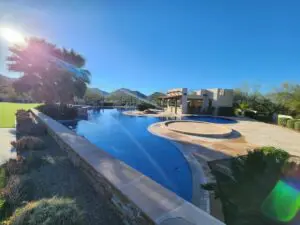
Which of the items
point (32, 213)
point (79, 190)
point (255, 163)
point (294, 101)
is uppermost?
point (294, 101)

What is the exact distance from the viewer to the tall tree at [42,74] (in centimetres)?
1680

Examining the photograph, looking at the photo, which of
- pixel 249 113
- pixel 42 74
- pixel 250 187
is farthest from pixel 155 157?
pixel 249 113

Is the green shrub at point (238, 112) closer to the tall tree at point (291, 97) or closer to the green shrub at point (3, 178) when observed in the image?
the tall tree at point (291, 97)

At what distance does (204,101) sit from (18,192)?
28.6 metres

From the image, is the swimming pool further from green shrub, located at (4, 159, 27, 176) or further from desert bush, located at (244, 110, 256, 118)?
desert bush, located at (244, 110, 256, 118)

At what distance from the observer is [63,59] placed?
19.8 meters

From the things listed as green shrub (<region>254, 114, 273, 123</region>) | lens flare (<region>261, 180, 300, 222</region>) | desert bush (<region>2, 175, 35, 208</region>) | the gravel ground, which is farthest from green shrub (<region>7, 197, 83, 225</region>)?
green shrub (<region>254, 114, 273, 123</region>)

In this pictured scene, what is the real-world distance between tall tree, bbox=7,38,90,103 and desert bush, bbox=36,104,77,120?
0.96 meters

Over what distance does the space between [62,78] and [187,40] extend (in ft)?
45.3

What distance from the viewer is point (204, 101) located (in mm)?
29172

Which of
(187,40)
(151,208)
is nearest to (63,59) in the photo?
(187,40)

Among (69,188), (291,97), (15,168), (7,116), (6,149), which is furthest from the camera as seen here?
(291,97)

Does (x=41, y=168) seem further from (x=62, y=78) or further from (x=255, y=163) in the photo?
(x=62, y=78)

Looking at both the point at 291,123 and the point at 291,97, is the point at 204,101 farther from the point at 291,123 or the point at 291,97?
the point at 291,123
